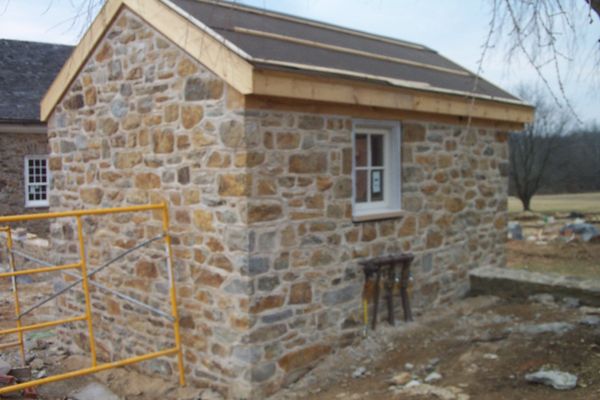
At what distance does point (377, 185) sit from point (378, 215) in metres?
0.45

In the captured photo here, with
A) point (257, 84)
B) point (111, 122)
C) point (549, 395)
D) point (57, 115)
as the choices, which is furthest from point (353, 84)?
point (57, 115)

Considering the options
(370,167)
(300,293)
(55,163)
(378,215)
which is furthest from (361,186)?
(55,163)

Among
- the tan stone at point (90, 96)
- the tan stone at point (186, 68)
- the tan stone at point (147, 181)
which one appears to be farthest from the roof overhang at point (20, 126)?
the tan stone at point (186, 68)

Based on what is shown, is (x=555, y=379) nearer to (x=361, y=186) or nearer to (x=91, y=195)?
(x=361, y=186)

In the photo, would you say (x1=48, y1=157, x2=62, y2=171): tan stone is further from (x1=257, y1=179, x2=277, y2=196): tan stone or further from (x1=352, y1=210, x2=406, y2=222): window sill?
(x1=352, y1=210, x2=406, y2=222): window sill

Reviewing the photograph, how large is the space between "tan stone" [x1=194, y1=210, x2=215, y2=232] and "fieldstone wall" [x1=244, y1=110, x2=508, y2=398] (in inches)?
20.4

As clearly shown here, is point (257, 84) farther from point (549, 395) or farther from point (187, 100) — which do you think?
point (549, 395)

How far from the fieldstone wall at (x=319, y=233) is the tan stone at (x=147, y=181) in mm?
1448

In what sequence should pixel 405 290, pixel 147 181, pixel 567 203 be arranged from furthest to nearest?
pixel 567 203 < pixel 405 290 < pixel 147 181

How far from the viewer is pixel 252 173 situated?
5.52 meters

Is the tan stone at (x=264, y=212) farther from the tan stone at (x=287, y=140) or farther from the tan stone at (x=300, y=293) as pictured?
the tan stone at (x=300, y=293)

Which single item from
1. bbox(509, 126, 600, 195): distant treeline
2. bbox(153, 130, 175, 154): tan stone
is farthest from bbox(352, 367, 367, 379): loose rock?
bbox(509, 126, 600, 195): distant treeline

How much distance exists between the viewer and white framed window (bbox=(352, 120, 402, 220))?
674 cm

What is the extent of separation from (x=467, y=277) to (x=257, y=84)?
4735 mm
